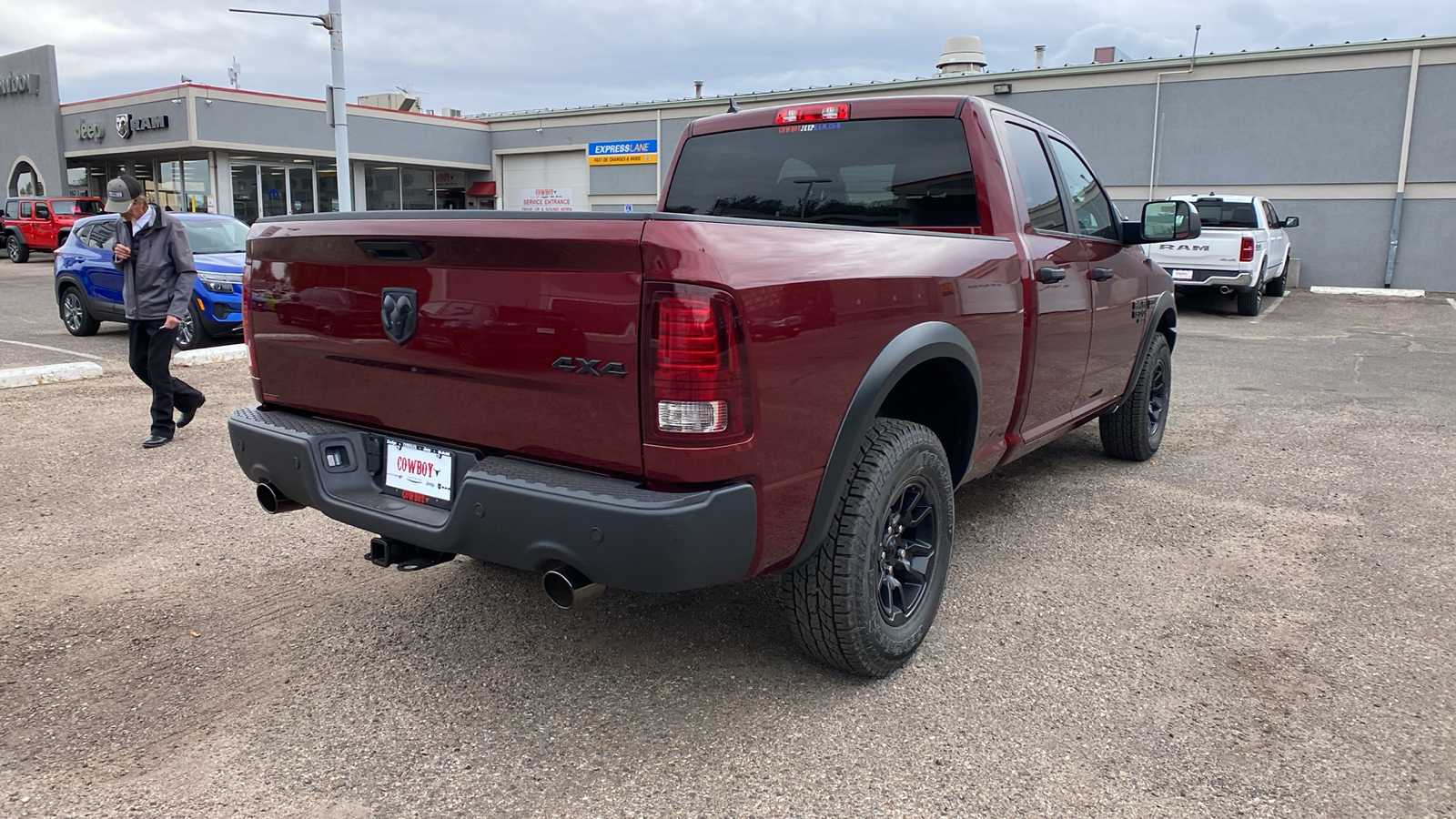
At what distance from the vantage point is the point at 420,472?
2.85m

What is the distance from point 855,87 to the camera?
24062mm

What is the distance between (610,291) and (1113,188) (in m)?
21.8

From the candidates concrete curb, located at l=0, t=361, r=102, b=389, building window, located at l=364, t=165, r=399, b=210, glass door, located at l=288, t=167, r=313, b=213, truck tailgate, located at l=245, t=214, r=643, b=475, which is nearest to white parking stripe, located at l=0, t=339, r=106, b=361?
concrete curb, located at l=0, t=361, r=102, b=389

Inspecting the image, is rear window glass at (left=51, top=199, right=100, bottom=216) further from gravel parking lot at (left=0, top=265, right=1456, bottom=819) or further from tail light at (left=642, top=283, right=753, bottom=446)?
tail light at (left=642, top=283, right=753, bottom=446)

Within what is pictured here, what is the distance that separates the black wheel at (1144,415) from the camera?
5.68 m

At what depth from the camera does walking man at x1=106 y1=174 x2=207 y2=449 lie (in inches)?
240

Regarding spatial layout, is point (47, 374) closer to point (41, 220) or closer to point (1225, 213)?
point (1225, 213)

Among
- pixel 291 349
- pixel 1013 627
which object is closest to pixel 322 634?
pixel 291 349

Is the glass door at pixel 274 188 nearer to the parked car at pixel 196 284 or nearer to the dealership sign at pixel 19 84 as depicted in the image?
the dealership sign at pixel 19 84

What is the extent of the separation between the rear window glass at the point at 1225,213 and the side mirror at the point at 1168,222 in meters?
11.3

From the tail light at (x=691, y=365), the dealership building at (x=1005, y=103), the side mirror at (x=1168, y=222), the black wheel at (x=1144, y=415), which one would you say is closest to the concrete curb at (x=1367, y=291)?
the dealership building at (x=1005, y=103)

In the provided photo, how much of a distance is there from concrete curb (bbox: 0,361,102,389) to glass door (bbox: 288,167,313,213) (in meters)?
21.4

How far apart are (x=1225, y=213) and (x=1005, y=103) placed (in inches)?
346

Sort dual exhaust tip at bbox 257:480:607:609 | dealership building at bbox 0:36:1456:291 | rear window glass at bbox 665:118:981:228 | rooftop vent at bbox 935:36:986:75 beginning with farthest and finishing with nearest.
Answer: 1. rooftop vent at bbox 935:36:986:75
2. dealership building at bbox 0:36:1456:291
3. rear window glass at bbox 665:118:981:228
4. dual exhaust tip at bbox 257:480:607:609
